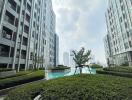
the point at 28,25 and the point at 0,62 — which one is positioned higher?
the point at 28,25

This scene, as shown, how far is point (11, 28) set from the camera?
24609mm

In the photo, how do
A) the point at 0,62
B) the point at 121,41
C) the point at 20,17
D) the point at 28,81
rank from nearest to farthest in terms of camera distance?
1. the point at 28,81
2. the point at 0,62
3. the point at 20,17
4. the point at 121,41

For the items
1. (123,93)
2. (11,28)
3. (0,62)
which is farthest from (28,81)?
(11,28)

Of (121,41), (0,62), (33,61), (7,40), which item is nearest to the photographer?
(0,62)

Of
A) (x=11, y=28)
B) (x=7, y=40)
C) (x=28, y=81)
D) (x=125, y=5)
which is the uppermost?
(x=125, y=5)

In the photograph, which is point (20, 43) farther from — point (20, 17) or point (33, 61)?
point (33, 61)

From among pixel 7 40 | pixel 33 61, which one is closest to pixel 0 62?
pixel 7 40

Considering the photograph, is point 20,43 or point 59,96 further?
point 20,43

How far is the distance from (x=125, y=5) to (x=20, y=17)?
33.1m

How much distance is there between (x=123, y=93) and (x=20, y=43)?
27620 mm

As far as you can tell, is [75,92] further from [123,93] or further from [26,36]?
[26,36]

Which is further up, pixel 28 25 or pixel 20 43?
pixel 28 25

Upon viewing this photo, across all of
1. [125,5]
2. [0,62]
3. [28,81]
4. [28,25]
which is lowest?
[28,81]

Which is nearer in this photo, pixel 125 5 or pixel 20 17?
pixel 20 17
